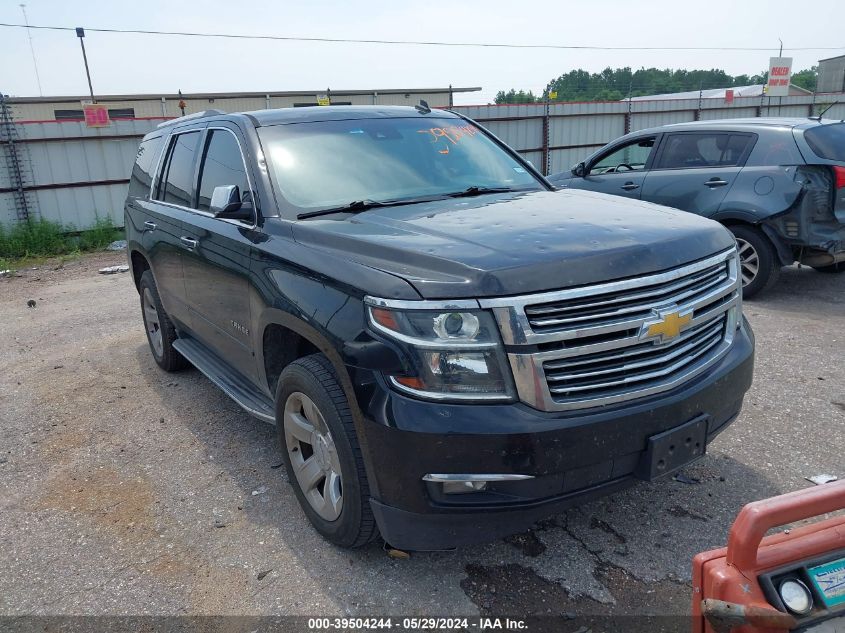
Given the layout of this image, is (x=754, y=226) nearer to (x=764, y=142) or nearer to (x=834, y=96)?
(x=764, y=142)

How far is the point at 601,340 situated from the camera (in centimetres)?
236

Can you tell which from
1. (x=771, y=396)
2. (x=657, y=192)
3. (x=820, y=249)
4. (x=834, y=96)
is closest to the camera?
(x=771, y=396)

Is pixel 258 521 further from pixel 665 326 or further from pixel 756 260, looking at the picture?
pixel 756 260

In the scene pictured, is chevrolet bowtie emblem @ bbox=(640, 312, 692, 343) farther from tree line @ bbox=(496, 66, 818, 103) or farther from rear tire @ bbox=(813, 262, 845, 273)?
tree line @ bbox=(496, 66, 818, 103)

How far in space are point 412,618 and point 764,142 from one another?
6.20 metres

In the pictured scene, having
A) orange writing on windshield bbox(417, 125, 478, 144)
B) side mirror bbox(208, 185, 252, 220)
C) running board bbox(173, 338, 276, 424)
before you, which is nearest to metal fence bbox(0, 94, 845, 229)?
running board bbox(173, 338, 276, 424)

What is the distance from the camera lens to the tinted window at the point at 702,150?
6984 millimetres

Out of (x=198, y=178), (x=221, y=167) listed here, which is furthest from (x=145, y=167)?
(x=221, y=167)

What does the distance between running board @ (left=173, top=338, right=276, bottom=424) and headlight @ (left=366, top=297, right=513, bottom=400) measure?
1191 millimetres

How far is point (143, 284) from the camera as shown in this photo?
5562 mm

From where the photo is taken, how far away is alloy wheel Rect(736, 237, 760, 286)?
22.0 feet

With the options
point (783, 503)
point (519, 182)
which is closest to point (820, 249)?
point (519, 182)

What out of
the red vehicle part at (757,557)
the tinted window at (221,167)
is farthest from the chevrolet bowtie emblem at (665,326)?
the tinted window at (221,167)

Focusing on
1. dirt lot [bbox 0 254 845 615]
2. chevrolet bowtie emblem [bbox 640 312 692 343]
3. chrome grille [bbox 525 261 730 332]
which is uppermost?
chrome grille [bbox 525 261 730 332]
